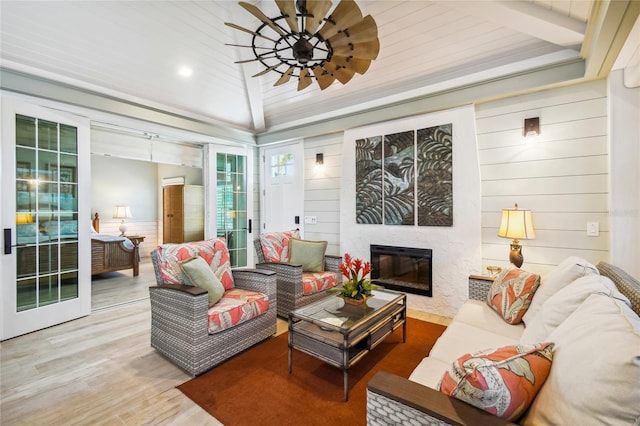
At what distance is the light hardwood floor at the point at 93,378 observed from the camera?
1.84 m

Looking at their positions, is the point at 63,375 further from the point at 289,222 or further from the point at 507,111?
the point at 507,111

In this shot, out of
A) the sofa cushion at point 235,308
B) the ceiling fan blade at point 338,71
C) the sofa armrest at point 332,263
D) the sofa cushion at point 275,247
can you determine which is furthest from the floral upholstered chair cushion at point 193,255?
the ceiling fan blade at point 338,71

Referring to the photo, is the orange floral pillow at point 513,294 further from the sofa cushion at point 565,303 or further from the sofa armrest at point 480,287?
the sofa cushion at point 565,303

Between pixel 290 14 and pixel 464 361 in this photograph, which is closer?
pixel 464 361

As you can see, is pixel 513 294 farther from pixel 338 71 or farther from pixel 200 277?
pixel 200 277

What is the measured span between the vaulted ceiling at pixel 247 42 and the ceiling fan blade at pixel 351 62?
0.73 metres

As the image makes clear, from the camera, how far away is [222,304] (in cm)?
250

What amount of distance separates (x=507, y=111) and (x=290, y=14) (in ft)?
8.50

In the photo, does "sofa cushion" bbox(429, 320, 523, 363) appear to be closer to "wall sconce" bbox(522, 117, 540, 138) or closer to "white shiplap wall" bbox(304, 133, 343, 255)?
"wall sconce" bbox(522, 117, 540, 138)

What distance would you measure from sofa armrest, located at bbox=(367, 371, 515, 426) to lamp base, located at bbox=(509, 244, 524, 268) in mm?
2367

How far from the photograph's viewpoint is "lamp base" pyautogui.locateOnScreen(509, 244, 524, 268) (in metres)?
2.87

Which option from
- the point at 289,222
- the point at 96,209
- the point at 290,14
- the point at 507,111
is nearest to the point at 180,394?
the point at 290,14

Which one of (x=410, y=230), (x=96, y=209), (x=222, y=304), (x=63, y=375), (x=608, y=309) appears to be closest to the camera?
(x=608, y=309)

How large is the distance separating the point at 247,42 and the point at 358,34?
1.97 metres
